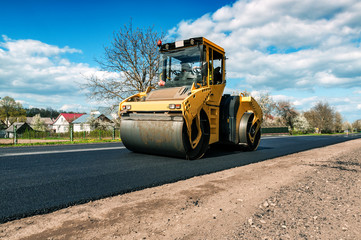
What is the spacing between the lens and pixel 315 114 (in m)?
68.7

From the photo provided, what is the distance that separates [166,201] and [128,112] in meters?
3.79

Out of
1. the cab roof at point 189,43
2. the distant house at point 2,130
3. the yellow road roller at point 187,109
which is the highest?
the cab roof at point 189,43

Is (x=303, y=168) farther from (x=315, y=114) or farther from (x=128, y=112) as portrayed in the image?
Answer: (x=315, y=114)

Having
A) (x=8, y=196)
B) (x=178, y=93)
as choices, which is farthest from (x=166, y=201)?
(x=178, y=93)

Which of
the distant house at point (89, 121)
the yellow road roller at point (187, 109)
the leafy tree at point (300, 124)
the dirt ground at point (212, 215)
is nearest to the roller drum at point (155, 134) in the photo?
the yellow road roller at point (187, 109)

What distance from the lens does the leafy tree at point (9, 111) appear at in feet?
218

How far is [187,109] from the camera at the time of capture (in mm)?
5590

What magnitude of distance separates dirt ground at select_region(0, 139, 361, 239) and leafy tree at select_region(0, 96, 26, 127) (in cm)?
7701

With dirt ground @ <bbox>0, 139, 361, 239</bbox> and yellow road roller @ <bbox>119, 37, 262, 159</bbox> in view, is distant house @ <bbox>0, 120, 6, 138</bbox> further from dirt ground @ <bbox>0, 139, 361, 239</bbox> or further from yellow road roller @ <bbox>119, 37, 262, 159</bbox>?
dirt ground @ <bbox>0, 139, 361, 239</bbox>

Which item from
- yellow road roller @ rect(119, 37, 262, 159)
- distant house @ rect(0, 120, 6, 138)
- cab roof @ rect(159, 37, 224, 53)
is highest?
cab roof @ rect(159, 37, 224, 53)

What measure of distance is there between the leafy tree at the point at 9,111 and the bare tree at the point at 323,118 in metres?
78.5

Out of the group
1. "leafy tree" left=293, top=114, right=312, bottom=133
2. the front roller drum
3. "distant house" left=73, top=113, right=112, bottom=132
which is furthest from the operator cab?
"leafy tree" left=293, top=114, right=312, bottom=133

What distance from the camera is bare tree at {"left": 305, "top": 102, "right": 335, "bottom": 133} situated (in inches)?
2648

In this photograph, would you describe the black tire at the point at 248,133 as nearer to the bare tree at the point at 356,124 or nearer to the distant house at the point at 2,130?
the distant house at the point at 2,130
